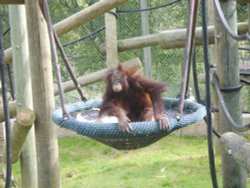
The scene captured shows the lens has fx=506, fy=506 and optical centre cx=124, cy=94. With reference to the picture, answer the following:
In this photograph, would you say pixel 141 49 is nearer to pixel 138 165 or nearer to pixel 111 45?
pixel 111 45

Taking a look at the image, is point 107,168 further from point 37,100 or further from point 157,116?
point 157,116

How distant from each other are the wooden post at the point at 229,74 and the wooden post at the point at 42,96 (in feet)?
2.98

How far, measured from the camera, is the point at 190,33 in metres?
1.94

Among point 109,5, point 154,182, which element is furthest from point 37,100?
point 154,182

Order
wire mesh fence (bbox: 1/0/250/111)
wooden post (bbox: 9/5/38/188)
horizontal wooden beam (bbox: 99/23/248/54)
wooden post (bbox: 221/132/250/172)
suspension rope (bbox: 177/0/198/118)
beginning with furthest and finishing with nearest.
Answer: wire mesh fence (bbox: 1/0/250/111) < horizontal wooden beam (bbox: 99/23/248/54) < wooden post (bbox: 9/5/38/188) < suspension rope (bbox: 177/0/198/118) < wooden post (bbox: 221/132/250/172)

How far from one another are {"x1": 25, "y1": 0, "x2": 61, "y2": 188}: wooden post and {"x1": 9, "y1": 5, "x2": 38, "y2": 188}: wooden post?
0.33 m

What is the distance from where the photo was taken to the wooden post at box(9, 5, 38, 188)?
319 cm

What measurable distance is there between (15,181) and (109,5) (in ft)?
6.16

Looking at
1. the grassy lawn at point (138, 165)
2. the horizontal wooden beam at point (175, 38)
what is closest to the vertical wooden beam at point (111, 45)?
the horizontal wooden beam at point (175, 38)

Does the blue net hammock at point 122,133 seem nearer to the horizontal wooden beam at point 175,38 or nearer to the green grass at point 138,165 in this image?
the horizontal wooden beam at point 175,38

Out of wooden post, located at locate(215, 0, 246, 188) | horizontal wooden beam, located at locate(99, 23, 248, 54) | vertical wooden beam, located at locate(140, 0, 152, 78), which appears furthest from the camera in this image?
vertical wooden beam, located at locate(140, 0, 152, 78)

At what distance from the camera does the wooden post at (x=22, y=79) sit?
10.5 ft

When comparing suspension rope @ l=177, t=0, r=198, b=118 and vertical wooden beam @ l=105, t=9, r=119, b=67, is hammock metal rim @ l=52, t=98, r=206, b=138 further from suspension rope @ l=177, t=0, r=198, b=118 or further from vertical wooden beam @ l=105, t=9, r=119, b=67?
vertical wooden beam @ l=105, t=9, r=119, b=67

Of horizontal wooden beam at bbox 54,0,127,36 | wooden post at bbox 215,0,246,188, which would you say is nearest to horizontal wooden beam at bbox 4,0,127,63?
horizontal wooden beam at bbox 54,0,127,36
